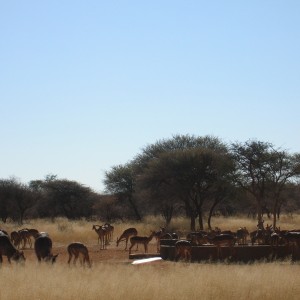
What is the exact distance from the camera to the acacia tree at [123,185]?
62.9 metres

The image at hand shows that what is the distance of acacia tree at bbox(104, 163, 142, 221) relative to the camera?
206ft

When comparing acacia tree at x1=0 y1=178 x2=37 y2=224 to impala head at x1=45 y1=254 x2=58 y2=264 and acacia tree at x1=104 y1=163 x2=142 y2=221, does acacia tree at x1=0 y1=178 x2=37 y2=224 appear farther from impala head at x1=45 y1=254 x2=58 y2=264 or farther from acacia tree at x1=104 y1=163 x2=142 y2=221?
impala head at x1=45 y1=254 x2=58 y2=264

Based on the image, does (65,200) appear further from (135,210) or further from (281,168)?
(281,168)

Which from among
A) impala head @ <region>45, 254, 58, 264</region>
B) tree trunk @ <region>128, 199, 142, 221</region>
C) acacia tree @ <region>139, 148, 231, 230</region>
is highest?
acacia tree @ <region>139, 148, 231, 230</region>

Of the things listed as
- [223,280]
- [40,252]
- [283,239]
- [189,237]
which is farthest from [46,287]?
[189,237]

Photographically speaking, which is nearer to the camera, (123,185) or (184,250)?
(184,250)

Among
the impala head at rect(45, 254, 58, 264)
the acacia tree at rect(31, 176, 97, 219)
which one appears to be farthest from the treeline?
the impala head at rect(45, 254, 58, 264)

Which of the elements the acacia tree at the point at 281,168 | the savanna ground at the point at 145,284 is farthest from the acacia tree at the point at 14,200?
the savanna ground at the point at 145,284

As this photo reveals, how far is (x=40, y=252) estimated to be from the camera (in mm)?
20969

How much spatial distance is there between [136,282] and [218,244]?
9371 mm

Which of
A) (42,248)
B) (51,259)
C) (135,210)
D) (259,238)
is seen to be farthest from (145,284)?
(135,210)

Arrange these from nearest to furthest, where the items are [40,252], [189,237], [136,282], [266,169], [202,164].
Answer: [136,282]
[40,252]
[189,237]
[266,169]
[202,164]

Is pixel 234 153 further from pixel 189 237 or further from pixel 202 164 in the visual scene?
pixel 189 237

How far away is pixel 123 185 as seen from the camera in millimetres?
63469
